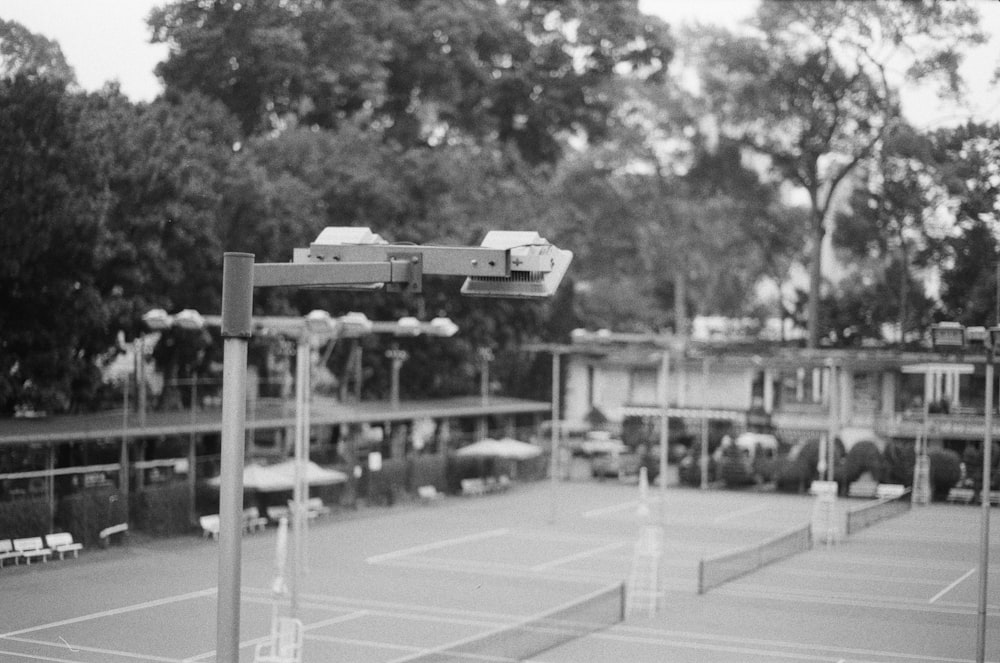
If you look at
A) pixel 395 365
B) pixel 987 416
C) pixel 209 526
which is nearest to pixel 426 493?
pixel 395 365

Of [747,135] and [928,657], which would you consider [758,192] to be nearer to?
[747,135]

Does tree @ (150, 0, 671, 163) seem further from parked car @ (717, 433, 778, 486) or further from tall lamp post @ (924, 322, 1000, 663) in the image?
tall lamp post @ (924, 322, 1000, 663)

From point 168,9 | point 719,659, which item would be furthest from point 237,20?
point 719,659

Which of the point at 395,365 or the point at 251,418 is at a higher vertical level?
the point at 395,365

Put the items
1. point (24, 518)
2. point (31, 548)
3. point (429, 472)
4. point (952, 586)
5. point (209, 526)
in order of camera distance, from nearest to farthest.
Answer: point (31, 548)
point (24, 518)
point (952, 586)
point (209, 526)
point (429, 472)

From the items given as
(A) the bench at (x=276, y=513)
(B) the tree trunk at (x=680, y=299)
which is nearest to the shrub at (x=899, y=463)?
(B) the tree trunk at (x=680, y=299)

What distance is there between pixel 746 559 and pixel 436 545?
8.89m

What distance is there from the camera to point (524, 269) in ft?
28.9

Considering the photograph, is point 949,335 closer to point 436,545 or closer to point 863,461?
point 436,545

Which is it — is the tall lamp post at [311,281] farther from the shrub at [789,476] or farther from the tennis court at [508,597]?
the shrub at [789,476]

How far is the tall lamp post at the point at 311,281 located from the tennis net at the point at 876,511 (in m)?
35.5

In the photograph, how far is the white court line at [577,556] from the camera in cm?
3625

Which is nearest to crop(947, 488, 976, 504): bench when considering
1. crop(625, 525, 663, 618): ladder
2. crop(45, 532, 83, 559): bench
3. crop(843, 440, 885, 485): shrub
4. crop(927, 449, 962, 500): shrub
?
crop(927, 449, 962, 500): shrub

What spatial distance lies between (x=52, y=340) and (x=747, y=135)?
30417 mm
